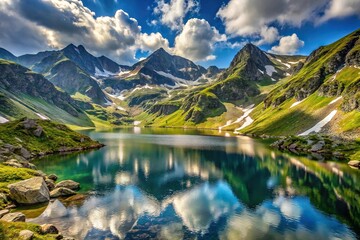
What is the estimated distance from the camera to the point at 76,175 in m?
72.8

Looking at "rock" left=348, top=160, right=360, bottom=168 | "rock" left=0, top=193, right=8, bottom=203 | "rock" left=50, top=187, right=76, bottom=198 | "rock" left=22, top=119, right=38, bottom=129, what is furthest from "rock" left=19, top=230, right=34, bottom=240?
"rock" left=22, top=119, right=38, bottom=129

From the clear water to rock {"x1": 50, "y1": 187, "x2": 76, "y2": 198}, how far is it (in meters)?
4.93

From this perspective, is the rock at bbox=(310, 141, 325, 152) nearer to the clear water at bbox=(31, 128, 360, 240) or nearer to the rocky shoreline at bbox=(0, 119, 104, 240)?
the clear water at bbox=(31, 128, 360, 240)

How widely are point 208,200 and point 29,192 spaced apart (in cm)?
3467

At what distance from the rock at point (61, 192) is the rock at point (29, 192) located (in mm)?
Result: 1969

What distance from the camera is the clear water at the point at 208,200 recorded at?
38312 mm

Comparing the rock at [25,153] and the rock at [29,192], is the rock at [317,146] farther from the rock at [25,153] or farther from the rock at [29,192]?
the rock at [25,153]

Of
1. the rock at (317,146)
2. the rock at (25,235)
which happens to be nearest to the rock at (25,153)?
the rock at (25,235)

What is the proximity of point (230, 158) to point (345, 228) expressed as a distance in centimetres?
6363

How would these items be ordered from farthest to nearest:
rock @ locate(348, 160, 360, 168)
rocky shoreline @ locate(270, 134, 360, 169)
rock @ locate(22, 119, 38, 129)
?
1. rock @ locate(22, 119, 38, 129)
2. rocky shoreline @ locate(270, 134, 360, 169)
3. rock @ locate(348, 160, 360, 168)

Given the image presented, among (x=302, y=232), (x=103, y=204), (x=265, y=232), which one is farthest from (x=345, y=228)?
(x=103, y=204)

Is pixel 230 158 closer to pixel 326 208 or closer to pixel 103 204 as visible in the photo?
pixel 326 208

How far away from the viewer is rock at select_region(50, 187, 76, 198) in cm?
5156

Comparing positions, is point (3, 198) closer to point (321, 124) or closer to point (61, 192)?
point (61, 192)
